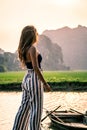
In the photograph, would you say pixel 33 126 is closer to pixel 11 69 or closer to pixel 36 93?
pixel 36 93

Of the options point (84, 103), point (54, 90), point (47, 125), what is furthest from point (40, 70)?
point (54, 90)

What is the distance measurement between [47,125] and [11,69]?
183108 millimetres

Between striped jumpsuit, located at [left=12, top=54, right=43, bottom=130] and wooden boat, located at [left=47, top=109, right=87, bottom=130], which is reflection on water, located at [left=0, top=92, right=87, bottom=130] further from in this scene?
striped jumpsuit, located at [left=12, top=54, right=43, bottom=130]

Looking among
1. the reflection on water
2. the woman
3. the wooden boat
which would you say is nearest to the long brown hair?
the woman

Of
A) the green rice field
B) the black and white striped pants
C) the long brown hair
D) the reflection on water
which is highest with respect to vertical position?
the long brown hair

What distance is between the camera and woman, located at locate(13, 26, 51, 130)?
4.87 metres

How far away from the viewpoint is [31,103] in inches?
194

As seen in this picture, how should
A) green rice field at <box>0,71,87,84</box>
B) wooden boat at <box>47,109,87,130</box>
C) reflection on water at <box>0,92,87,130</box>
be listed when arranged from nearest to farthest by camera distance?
1. wooden boat at <box>47,109,87,130</box>
2. reflection on water at <box>0,92,87,130</box>
3. green rice field at <box>0,71,87,84</box>

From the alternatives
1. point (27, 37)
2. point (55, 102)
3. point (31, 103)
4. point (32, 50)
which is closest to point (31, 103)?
point (31, 103)

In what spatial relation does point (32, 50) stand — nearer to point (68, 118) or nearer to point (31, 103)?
point (31, 103)

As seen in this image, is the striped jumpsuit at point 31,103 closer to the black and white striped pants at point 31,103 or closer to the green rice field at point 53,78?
the black and white striped pants at point 31,103

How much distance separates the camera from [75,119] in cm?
1446

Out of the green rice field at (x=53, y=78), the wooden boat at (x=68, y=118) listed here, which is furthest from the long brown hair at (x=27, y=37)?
the green rice field at (x=53, y=78)

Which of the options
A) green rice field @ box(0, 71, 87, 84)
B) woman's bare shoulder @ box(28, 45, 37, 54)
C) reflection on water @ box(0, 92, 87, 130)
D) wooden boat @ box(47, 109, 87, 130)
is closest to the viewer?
woman's bare shoulder @ box(28, 45, 37, 54)
